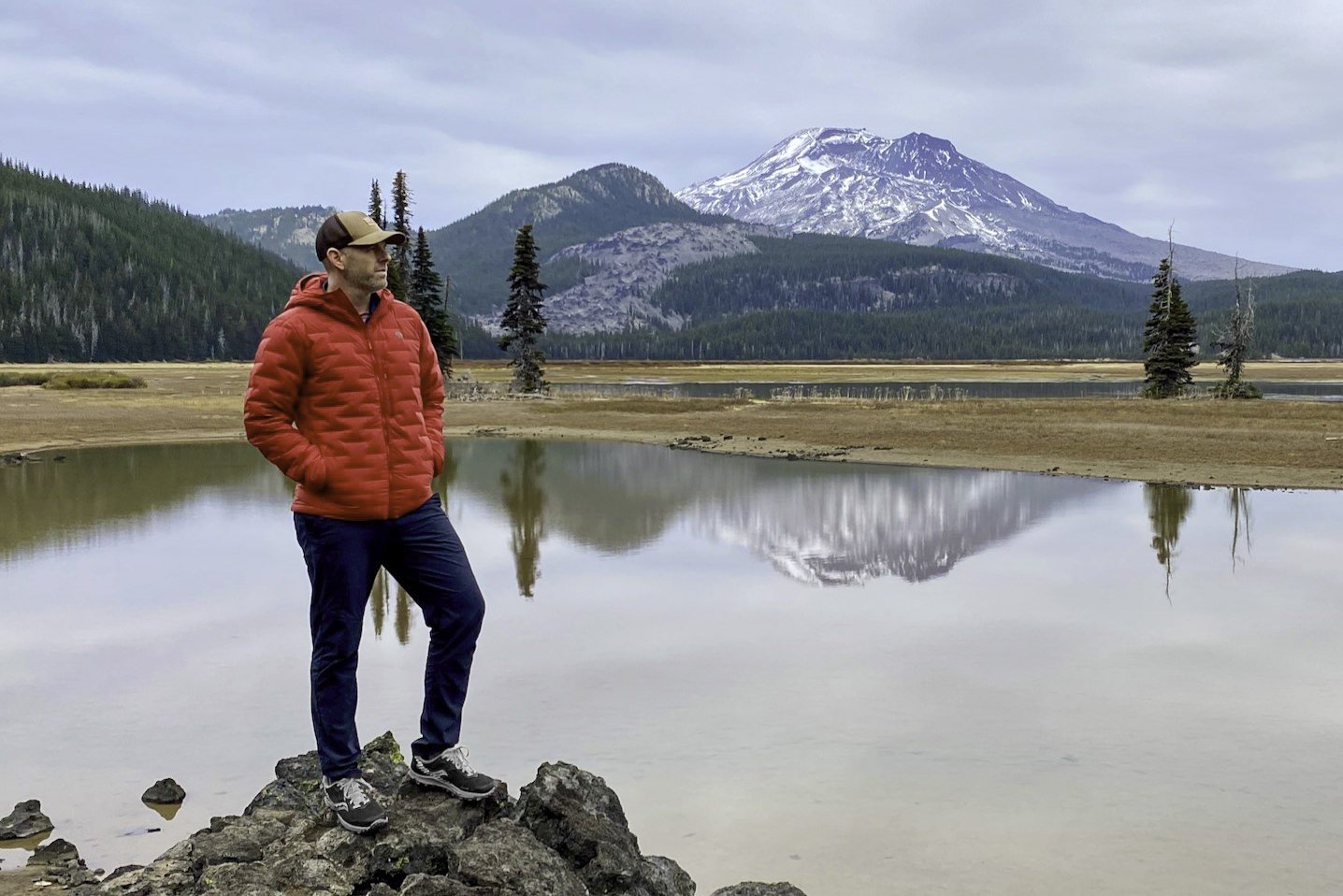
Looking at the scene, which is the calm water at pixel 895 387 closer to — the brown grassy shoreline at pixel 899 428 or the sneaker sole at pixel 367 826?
the brown grassy shoreline at pixel 899 428

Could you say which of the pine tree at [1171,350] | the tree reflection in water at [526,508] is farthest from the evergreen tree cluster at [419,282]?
the pine tree at [1171,350]

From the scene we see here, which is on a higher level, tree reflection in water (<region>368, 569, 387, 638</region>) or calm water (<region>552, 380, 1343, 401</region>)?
calm water (<region>552, 380, 1343, 401</region>)

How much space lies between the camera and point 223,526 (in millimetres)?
20438

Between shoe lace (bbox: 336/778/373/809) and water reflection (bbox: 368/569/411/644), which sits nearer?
shoe lace (bbox: 336/778/373/809)

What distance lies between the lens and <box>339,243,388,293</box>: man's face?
17.9ft

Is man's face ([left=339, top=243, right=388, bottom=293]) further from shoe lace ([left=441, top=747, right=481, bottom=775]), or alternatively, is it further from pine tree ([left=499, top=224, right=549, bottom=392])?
pine tree ([left=499, top=224, right=549, bottom=392])

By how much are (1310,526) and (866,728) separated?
A: 594 inches

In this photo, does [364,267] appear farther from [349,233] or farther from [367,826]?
[367,826]

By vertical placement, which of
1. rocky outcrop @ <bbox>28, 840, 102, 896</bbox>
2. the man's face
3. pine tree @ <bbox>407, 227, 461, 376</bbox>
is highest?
pine tree @ <bbox>407, 227, 461, 376</bbox>

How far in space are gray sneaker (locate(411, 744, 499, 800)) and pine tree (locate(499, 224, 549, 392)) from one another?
201 ft

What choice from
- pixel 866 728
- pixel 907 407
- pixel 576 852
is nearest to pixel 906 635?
pixel 866 728

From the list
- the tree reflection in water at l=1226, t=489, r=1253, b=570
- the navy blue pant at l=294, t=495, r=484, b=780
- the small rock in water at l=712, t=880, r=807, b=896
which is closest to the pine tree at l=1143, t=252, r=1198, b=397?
the tree reflection in water at l=1226, t=489, r=1253, b=570

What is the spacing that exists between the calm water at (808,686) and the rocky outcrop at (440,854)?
1.09m

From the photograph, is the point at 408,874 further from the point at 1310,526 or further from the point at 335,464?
the point at 1310,526
